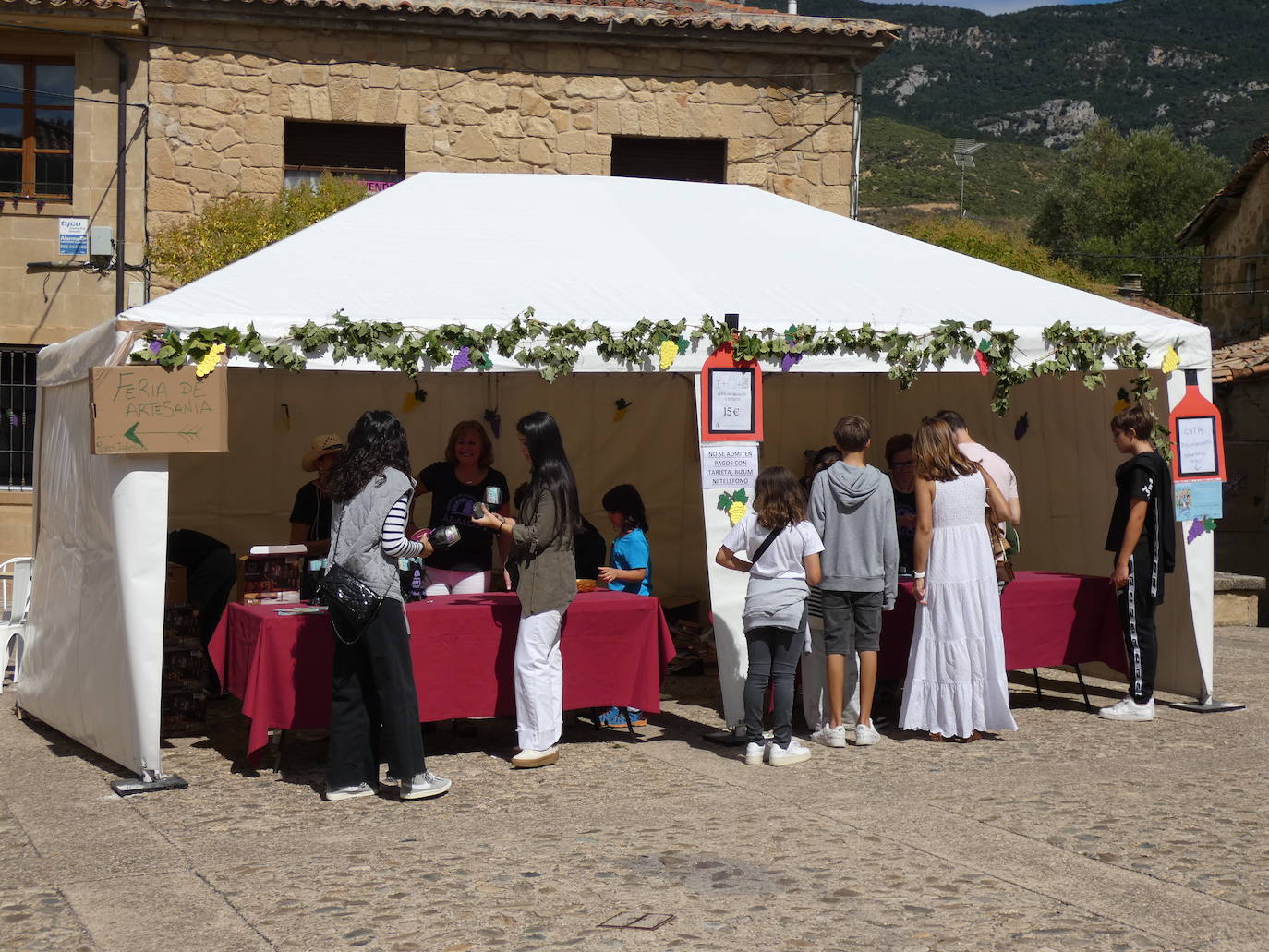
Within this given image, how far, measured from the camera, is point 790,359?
688cm

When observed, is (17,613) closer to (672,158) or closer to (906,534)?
(906,534)

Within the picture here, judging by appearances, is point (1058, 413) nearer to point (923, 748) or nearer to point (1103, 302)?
point (1103, 302)

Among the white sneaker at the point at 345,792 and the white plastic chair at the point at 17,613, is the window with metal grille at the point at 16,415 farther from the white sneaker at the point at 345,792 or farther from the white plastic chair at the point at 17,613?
the white sneaker at the point at 345,792

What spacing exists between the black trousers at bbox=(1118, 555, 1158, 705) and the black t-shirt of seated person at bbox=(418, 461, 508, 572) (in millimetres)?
3170

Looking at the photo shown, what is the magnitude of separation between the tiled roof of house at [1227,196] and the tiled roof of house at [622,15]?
29.8 feet

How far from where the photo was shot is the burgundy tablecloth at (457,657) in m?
6.05

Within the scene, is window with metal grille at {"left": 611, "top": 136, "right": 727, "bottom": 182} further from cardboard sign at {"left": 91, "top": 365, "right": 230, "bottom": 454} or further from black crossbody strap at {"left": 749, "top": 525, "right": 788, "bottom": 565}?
cardboard sign at {"left": 91, "top": 365, "right": 230, "bottom": 454}

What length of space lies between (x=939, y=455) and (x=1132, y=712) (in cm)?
186

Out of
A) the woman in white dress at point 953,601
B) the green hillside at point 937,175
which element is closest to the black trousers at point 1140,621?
the woman in white dress at point 953,601

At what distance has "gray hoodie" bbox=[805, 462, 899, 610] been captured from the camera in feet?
21.7

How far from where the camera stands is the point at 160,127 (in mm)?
15109

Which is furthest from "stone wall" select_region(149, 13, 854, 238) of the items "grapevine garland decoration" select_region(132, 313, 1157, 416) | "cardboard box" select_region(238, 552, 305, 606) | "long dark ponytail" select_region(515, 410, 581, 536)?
"long dark ponytail" select_region(515, 410, 581, 536)

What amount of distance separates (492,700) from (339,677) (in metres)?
0.90

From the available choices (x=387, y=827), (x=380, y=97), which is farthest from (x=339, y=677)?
(x=380, y=97)
